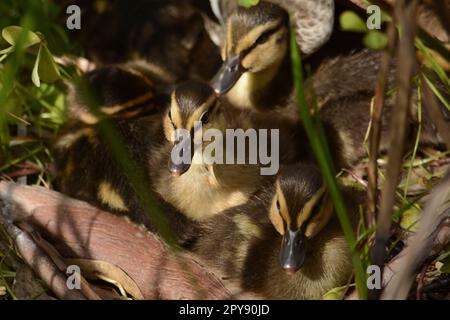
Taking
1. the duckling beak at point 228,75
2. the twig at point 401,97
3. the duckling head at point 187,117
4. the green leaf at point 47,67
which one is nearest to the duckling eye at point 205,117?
the duckling head at point 187,117

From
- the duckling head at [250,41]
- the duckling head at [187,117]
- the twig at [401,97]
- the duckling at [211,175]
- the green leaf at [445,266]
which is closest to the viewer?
the twig at [401,97]

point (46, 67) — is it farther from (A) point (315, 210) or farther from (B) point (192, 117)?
(A) point (315, 210)

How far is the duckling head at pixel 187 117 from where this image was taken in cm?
191

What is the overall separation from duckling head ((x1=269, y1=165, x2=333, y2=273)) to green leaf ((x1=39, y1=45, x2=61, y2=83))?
2.13 feet

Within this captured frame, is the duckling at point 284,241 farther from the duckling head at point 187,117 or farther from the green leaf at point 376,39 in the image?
the green leaf at point 376,39

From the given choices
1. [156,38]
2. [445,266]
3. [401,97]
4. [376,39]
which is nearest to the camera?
[401,97]

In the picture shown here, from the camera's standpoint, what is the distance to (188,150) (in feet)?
6.30

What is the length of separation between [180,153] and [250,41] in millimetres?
392

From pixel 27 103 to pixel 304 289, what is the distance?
1000 mm

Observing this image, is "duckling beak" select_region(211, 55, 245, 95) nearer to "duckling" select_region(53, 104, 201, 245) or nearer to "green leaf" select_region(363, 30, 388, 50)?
"duckling" select_region(53, 104, 201, 245)

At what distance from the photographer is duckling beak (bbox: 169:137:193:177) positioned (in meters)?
1.91

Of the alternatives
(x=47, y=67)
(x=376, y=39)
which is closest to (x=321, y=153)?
(x=376, y=39)

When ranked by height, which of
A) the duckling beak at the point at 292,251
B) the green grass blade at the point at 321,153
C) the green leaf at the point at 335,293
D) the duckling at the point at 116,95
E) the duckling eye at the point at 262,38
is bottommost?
the green leaf at the point at 335,293

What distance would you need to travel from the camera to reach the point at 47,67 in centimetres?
204
